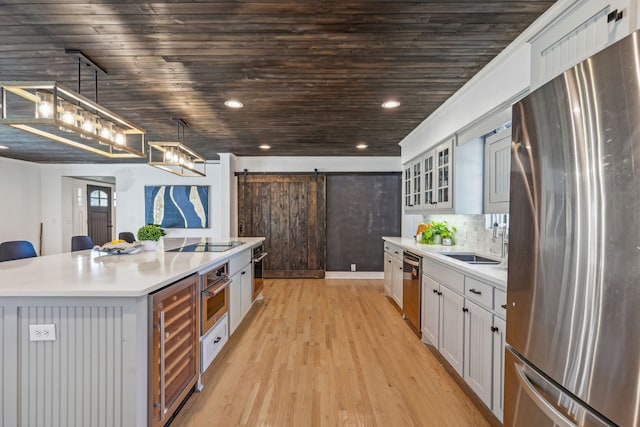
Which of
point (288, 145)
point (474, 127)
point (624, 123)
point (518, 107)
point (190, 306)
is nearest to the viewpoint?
point (624, 123)

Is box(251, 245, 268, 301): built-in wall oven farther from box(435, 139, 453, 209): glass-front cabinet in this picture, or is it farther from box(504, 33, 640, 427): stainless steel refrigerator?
box(504, 33, 640, 427): stainless steel refrigerator

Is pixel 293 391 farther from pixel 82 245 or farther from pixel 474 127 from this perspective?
pixel 82 245

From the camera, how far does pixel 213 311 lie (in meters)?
2.50

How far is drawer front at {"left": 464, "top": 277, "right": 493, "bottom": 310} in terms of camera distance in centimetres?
190

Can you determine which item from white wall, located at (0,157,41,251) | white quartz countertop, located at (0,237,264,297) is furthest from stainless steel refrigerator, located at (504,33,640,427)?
white wall, located at (0,157,41,251)

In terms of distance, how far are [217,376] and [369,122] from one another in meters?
3.23

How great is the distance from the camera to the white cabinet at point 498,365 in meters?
1.74

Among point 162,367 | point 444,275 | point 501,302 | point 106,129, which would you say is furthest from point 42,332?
point 444,275

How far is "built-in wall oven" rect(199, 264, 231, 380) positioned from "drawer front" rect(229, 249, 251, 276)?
0.44ft

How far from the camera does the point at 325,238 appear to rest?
20.2 feet

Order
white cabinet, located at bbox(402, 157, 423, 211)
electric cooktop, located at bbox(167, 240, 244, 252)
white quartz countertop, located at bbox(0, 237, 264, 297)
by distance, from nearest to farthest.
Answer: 1. white quartz countertop, located at bbox(0, 237, 264, 297)
2. electric cooktop, located at bbox(167, 240, 244, 252)
3. white cabinet, located at bbox(402, 157, 423, 211)

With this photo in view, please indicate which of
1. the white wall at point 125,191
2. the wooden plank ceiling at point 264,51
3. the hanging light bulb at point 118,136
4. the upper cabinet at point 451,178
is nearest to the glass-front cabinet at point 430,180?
the upper cabinet at point 451,178

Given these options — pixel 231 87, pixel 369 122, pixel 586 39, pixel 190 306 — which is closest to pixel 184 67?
pixel 231 87

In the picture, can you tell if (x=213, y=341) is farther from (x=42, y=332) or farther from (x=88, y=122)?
(x=88, y=122)
